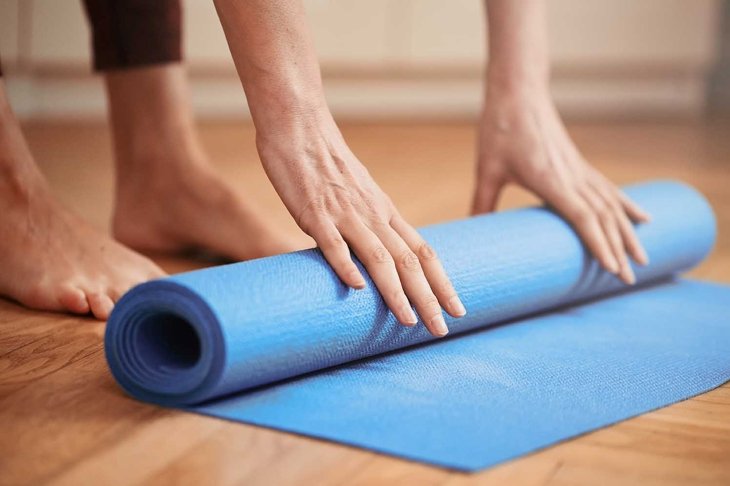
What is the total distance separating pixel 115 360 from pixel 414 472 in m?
0.35

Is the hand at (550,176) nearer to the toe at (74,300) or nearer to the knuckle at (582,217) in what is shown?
the knuckle at (582,217)

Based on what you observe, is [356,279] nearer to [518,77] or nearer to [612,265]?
[612,265]

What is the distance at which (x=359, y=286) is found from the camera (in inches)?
46.3

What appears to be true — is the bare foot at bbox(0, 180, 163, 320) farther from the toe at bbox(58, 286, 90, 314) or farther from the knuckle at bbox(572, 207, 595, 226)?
the knuckle at bbox(572, 207, 595, 226)

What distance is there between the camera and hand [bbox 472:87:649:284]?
60.7 inches

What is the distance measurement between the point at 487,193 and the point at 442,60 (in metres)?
2.40

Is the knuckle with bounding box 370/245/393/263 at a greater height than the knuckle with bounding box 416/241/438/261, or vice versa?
the knuckle with bounding box 370/245/393/263

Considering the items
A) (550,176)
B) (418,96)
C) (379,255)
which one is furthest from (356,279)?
(418,96)

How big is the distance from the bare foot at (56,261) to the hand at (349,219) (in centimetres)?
32

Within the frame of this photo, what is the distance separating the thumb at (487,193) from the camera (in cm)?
170

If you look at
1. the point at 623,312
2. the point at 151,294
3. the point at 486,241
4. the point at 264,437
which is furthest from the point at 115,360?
the point at 623,312

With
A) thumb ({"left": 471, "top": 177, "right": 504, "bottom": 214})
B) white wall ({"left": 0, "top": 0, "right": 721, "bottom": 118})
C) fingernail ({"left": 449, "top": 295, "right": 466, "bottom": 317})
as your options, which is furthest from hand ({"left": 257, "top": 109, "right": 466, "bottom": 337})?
white wall ({"left": 0, "top": 0, "right": 721, "bottom": 118})

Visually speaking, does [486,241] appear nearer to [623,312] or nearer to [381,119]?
[623,312]

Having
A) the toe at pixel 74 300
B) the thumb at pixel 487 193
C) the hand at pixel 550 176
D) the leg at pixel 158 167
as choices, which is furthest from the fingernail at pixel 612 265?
the toe at pixel 74 300
